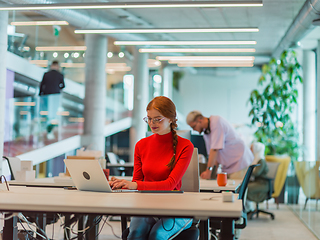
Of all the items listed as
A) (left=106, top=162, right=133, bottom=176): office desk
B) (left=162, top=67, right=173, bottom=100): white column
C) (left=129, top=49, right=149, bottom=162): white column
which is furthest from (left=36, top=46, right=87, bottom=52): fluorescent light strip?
(left=106, top=162, right=133, bottom=176): office desk

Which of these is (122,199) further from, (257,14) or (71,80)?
(71,80)

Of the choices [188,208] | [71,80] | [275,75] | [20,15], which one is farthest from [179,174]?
[71,80]

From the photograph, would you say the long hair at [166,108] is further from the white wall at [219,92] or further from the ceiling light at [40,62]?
the white wall at [219,92]

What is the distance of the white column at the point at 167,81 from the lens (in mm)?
12990

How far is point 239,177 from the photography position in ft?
15.5

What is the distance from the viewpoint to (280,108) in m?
8.78

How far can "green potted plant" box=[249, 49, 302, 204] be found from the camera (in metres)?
8.64

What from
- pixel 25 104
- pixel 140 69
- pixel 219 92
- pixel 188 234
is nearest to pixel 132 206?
pixel 188 234

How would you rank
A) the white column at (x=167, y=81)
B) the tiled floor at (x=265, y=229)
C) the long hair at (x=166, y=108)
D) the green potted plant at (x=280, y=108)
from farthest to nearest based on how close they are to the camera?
the white column at (x=167, y=81) → the green potted plant at (x=280, y=108) → the tiled floor at (x=265, y=229) → the long hair at (x=166, y=108)

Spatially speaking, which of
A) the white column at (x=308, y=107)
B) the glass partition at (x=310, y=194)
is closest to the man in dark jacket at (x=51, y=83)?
the glass partition at (x=310, y=194)

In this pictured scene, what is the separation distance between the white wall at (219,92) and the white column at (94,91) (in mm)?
3309

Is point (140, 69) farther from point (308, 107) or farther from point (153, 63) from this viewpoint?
point (308, 107)

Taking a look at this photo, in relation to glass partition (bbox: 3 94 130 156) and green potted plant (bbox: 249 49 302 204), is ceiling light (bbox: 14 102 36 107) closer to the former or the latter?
glass partition (bbox: 3 94 130 156)

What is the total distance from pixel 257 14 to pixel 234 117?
4.42 meters
